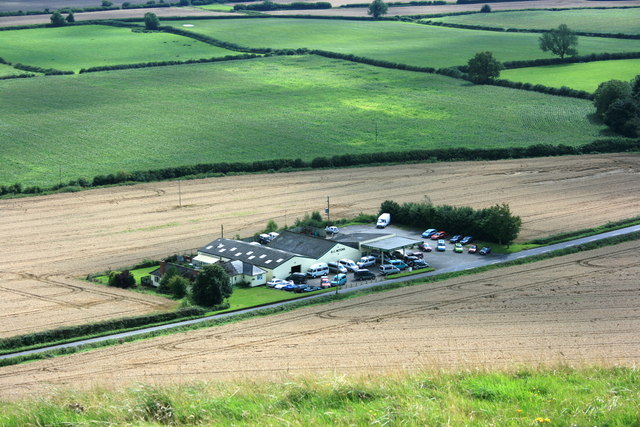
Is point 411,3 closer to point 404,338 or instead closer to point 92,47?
point 92,47

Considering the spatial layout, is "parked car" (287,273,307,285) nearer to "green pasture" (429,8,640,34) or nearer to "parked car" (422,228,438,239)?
"parked car" (422,228,438,239)

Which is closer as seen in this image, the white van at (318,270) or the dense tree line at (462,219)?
the white van at (318,270)

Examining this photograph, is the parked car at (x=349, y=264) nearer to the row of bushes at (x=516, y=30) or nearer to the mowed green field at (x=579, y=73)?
the mowed green field at (x=579, y=73)

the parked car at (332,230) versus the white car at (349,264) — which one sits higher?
the parked car at (332,230)

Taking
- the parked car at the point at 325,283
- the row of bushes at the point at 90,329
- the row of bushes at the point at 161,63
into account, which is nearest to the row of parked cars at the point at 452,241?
the parked car at the point at 325,283

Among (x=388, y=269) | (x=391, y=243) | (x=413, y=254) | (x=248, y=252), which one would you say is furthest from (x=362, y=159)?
(x=388, y=269)
